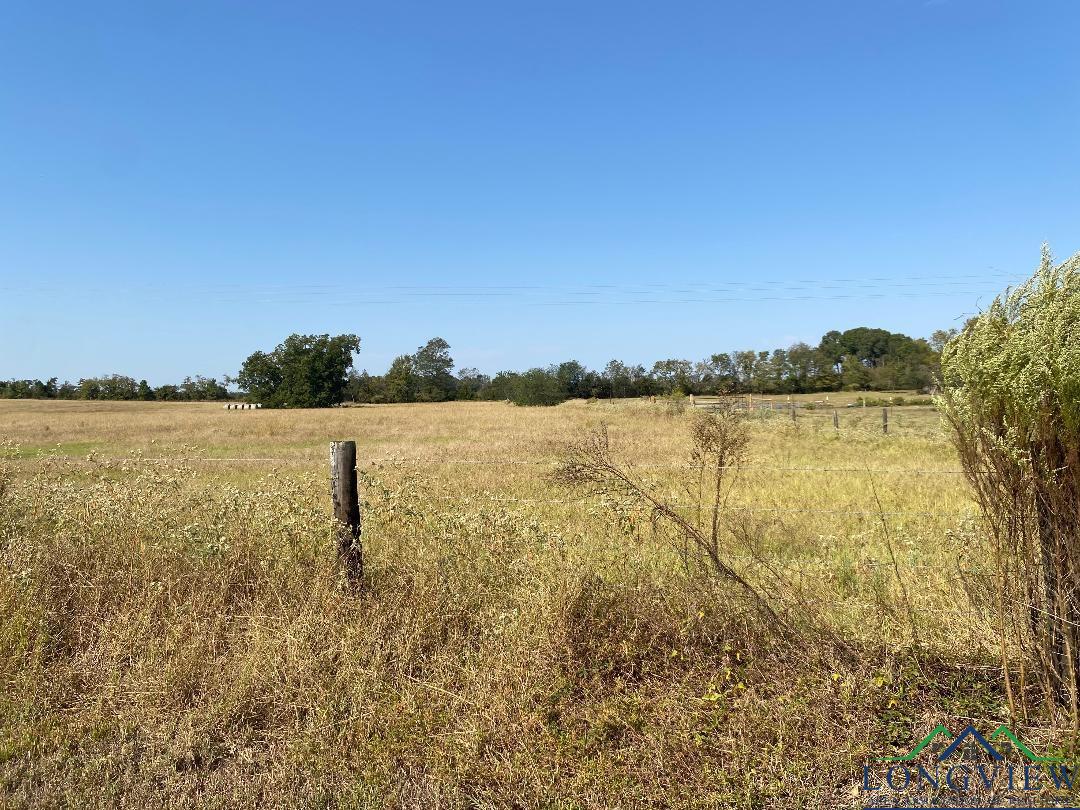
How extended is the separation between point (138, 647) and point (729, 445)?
14.2ft

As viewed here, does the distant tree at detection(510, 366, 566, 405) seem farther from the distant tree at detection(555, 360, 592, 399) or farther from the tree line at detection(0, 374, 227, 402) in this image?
the tree line at detection(0, 374, 227, 402)

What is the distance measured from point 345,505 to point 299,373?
86.0 m

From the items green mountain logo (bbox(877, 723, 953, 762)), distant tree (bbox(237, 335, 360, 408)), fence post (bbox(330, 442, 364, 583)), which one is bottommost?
green mountain logo (bbox(877, 723, 953, 762))

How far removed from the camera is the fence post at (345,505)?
454 centimetres

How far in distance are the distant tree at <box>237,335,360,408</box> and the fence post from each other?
273 ft

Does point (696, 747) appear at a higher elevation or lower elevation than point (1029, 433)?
lower

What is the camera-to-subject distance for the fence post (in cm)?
454

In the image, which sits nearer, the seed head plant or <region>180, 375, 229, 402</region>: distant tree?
the seed head plant

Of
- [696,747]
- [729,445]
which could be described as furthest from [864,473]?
[696,747]

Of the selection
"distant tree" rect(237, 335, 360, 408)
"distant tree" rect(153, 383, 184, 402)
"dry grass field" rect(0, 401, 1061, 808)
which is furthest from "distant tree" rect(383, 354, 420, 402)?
"dry grass field" rect(0, 401, 1061, 808)

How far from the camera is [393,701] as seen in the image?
3.39 m

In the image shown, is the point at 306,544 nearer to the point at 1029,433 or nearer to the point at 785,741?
the point at 785,741

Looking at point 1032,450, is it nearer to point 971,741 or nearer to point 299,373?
point 971,741

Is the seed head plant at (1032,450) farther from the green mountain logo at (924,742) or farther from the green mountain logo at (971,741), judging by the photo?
the green mountain logo at (924,742)
